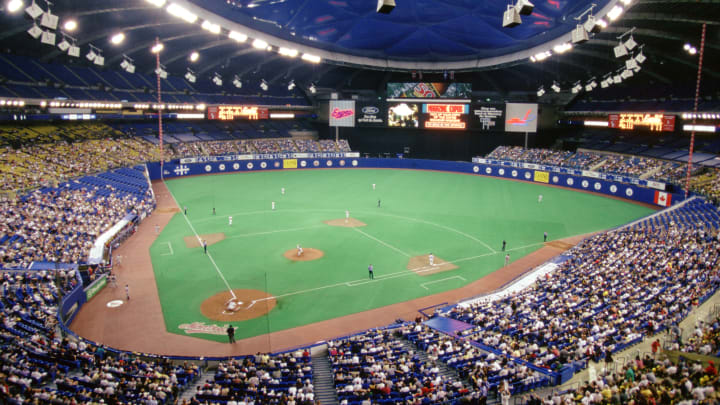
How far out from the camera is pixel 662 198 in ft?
152

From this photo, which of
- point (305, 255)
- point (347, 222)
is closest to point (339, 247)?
point (305, 255)

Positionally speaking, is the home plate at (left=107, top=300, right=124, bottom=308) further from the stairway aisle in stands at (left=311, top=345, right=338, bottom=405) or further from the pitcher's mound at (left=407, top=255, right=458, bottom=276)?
the pitcher's mound at (left=407, top=255, right=458, bottom=276)

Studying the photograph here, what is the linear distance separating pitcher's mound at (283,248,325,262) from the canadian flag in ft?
114

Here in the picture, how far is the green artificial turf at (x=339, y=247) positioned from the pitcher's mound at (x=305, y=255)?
0.56 meters

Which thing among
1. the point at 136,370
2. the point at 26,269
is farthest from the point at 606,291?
the point at 26,269

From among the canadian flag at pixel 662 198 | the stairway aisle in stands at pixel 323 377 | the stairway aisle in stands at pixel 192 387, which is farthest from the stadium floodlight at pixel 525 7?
the canadian flag at pixel 662 198

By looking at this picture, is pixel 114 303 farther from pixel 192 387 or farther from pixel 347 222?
pixel 347 222

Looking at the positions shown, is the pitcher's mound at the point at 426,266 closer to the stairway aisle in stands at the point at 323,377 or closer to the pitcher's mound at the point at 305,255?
the pitcher's mound at the point at 305,255

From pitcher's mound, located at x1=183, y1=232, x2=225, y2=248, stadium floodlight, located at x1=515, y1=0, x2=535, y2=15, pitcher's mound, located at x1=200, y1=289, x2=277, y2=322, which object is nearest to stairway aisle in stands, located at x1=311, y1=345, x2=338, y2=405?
pitcher's mound, located at x1=200, y1=289, x2=277, y2=322

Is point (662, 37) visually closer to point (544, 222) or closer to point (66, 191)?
point (544, 222)

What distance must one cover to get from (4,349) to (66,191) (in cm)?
2563

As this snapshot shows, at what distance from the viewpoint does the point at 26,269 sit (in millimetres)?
23938

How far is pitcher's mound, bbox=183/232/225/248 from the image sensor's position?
34.7 meters

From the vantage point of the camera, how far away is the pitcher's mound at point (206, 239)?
3472 cm
